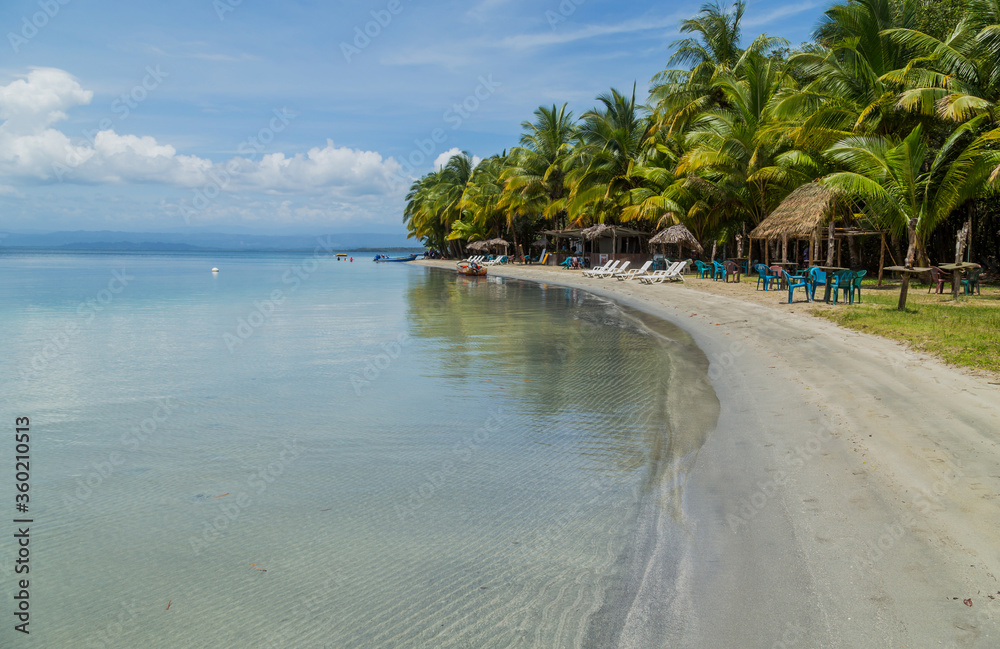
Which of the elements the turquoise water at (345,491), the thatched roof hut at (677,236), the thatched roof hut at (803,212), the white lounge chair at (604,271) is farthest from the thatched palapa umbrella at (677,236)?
the turquoise water at (345,491)

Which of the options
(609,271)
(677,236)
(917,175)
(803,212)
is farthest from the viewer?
(609,271)

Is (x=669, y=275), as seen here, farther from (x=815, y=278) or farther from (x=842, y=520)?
(x=842, y=520)

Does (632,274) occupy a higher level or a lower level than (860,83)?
lower

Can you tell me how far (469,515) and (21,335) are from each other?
46.6 feet

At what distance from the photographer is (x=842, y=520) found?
12.5ft

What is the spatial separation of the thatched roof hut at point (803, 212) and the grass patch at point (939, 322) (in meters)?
2.55

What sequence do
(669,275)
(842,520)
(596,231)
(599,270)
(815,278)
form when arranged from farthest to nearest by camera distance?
(596,231)
(599,270)
(669,275)
(815,278)
(842,520)

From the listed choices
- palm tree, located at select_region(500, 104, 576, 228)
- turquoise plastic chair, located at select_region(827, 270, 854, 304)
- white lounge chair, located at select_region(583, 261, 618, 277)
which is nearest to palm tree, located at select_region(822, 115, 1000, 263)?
turquoise plastic chair, located at select_region(827, 270, 854, 304)

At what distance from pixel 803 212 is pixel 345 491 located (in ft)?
50.5

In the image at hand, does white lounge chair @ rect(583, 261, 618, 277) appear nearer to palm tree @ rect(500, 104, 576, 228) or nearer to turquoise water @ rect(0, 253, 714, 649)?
palm tree @ rect(500, 104, 576, 228)

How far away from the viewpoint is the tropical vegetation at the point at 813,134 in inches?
589

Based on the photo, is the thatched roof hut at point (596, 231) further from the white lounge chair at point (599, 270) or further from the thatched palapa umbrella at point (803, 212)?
the thatched palapa umbrella at point (803, 212)

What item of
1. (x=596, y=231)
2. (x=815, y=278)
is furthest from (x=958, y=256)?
(x=596, y=231)

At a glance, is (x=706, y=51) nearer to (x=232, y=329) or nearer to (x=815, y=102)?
(x=815, y=102)
